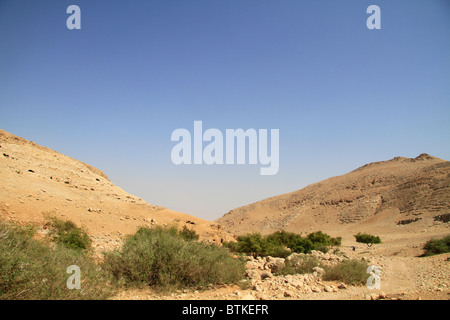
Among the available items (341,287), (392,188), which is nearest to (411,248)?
(341,287)

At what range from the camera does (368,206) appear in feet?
191

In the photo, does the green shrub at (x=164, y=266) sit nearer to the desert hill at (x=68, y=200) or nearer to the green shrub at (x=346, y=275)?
the green shrub at (x=346, y=275)

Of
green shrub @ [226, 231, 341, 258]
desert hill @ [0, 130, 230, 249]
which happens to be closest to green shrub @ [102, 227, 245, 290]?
desert hill @ [0, 130, 230, 249]

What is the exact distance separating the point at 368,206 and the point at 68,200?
5519 centimetres

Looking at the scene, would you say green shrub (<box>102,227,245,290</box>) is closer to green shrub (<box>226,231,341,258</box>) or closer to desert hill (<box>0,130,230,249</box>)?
desert hill (<box>0,130,230,249</box>)

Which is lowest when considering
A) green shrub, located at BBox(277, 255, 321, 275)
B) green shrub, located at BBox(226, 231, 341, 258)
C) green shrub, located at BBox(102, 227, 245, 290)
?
green shrub, located at BBox(226, 231, 341, 258)

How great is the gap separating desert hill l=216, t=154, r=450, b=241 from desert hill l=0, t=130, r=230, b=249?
3138 centimetres

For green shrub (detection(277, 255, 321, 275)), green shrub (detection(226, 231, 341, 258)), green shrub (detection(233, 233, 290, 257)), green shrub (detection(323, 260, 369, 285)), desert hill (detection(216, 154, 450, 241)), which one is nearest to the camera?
green shrub (detection(323, 260, 369, 285))

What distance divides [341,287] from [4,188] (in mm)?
21425

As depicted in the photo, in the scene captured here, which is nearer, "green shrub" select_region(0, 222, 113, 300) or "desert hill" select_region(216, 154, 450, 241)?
"green shrub" select_region(0, 222, 113, 300)

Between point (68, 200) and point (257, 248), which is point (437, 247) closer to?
point (257, 248)

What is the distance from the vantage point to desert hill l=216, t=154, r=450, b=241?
44.1 m

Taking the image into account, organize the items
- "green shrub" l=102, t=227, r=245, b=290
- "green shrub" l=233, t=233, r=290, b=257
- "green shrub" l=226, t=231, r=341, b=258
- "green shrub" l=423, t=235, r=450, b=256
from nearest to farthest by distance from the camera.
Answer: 1. "green shrub" l=102, t=227, r=245, b=290
2. "green shrub" l=423, t=235, r=450, b=256
3. "green shrub" l=233, t=233, r=290, b=257
4. "green shrub" l=226, t=231, r=341, b=258
